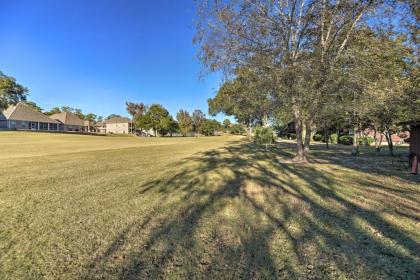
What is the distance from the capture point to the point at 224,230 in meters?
3.58

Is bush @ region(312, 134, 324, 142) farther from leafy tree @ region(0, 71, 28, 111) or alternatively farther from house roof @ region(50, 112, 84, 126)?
house roof @ region(50, 112, 84, 126)

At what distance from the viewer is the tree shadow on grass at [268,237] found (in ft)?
8.48

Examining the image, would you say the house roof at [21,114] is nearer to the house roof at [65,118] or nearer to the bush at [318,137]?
the house roof at [65,118]

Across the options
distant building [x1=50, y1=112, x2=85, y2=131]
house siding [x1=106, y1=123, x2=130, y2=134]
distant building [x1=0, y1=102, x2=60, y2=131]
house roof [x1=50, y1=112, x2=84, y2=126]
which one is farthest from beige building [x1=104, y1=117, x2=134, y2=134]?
distant building [x1=0, y1=102, x2=60, y2=131]

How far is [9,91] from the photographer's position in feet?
121

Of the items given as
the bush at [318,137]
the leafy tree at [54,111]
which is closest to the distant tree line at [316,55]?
the bush at [318,137]

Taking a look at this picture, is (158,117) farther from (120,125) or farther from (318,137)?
(318,137)

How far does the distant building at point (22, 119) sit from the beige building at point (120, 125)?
3007 centimetres

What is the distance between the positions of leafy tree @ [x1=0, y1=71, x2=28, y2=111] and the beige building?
1991 inches

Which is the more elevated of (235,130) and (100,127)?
(235,130)

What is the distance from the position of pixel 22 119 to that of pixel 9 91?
20221 millimetres

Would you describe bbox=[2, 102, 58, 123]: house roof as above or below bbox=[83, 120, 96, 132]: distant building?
above

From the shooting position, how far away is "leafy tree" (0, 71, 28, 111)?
35.8 metres

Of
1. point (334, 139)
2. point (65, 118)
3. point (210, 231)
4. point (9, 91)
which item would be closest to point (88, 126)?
point (65, 118)
